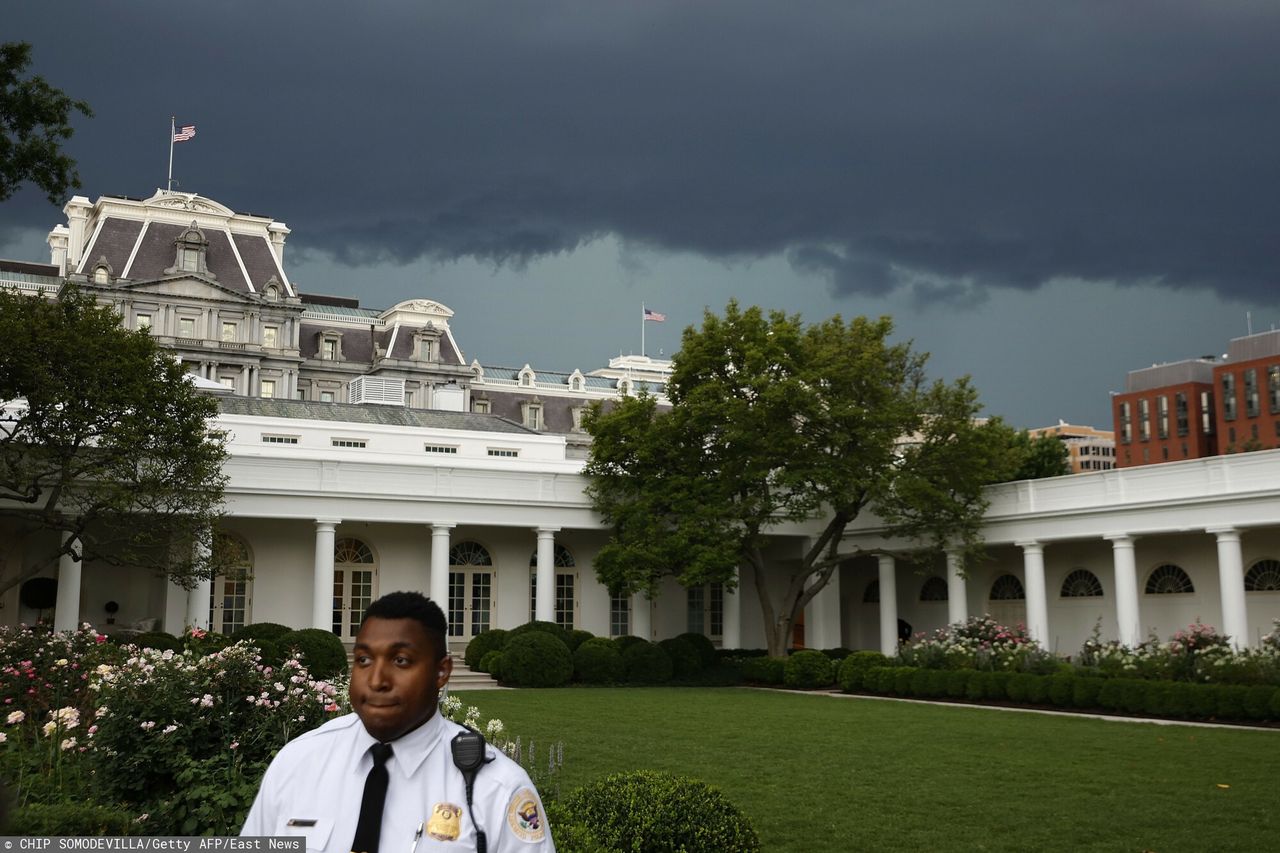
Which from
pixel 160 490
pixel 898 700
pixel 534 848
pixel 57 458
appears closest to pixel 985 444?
pixel 898 700

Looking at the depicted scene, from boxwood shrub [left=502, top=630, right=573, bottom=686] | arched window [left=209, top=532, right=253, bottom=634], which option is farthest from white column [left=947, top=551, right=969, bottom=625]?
arched window [left=209, top=532, right=253, bottom=634]

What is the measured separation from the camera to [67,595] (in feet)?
94.9

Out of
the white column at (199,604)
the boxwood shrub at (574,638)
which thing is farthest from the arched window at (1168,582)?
the white column at (199,604)

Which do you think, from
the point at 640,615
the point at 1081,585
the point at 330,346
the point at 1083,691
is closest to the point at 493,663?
the point at 640,615

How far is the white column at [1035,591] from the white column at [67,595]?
2465 centimetres

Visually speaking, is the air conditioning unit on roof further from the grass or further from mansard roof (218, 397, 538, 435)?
the grass

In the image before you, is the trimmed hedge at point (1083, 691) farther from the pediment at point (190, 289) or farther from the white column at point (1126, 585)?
the pediment at point (190, 289)

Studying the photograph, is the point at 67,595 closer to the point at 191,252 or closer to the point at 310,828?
the point at 310,828

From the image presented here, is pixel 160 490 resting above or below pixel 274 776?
above

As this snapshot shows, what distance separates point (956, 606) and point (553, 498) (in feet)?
40.4

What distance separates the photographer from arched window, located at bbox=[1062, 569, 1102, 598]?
111 ft

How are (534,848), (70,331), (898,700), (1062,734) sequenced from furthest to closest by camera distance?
(898,700), (70,331), (1062,734), (534,848)

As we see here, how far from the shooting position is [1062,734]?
60.5ft

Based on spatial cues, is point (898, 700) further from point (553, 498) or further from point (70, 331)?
point (70, 331)
